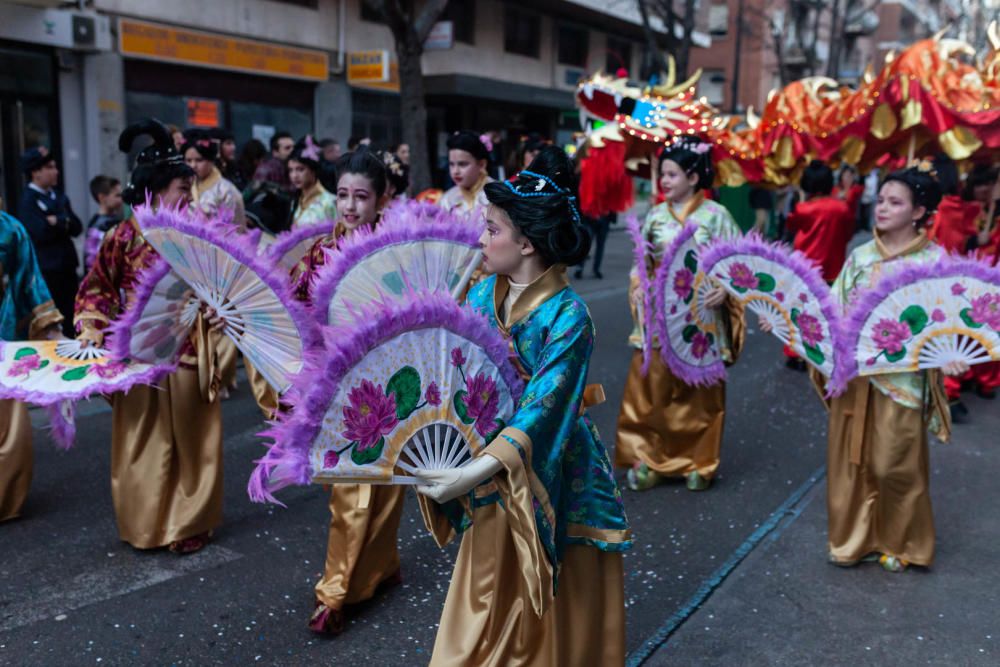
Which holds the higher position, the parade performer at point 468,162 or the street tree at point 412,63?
the street tree at point 412,63

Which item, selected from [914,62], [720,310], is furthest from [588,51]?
[720,310]

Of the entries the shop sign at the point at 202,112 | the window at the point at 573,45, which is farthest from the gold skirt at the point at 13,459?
the window at the point at 573,45

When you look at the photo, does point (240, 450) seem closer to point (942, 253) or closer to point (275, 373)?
point (275, 373)

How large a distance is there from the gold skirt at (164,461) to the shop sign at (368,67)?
1177cm

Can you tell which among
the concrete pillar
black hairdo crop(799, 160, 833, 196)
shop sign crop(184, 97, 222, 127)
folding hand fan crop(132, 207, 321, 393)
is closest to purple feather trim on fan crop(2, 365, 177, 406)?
folding hand fan crop(132, 207, 321, 393)

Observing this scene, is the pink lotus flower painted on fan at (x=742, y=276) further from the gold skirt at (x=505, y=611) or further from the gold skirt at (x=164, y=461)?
the gold skirt at (x=164, y=461)

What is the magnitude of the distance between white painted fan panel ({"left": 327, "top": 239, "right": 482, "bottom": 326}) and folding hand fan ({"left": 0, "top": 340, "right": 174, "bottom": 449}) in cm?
131

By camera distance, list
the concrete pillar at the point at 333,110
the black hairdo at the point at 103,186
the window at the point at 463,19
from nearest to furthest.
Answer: the black hairdo at the point at 103,186, the concrete pillar at the point at 333,110, the window at the point at 463,19

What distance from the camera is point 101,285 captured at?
3.68 m

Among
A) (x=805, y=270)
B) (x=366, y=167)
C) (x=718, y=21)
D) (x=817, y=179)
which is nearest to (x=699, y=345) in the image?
(x=805, y=270)

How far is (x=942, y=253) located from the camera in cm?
350

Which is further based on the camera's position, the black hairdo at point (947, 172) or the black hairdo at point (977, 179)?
the black hairdo at point (977, 179)

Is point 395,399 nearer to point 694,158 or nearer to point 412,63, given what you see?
point 694,158

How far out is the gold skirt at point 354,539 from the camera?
10.4 ft
